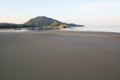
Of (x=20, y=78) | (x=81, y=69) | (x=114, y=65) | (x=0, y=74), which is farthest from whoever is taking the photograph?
(x=114, y=65)

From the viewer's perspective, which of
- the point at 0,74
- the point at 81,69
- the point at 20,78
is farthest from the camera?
the point at 81,69

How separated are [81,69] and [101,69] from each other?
2.25ft

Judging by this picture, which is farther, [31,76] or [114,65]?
[114,65]

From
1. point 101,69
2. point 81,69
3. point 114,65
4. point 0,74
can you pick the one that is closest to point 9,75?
point 0,74

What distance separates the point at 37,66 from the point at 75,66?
134cm

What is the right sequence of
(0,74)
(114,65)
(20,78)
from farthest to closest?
(114,65) < (0,74) < (20,78)

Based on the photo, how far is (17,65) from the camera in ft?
25.6

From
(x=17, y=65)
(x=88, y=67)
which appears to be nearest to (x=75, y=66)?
(x=88, y=67)

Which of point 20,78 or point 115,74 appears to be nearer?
point 20,78

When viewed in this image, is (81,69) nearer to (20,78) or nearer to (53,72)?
(53,72)

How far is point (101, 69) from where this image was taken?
7504 millimetres

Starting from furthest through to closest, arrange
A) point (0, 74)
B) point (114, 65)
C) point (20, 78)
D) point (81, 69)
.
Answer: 1. point (114, 65)
2. point (81, 69)
3. point (0, 74)
4. point (20, 78)

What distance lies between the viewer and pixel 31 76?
630cm

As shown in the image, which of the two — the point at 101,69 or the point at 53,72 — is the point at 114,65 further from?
the point at 53,72
